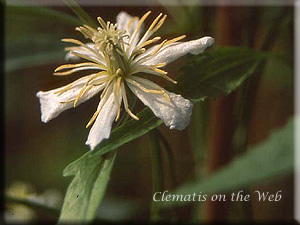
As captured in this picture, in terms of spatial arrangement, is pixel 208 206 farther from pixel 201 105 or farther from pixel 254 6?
pixel 254 6

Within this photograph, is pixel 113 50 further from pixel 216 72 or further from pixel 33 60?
pixel 33 60

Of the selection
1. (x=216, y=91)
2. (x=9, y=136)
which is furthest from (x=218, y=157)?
(x=9, y=136)

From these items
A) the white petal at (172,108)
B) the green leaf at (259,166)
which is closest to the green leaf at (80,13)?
the white petal at (172,108)

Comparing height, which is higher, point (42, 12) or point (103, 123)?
point (42, 12)

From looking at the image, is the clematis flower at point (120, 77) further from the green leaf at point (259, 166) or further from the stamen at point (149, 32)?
the green leaf at point (259, 166)

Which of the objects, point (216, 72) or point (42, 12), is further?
point (42, 12)

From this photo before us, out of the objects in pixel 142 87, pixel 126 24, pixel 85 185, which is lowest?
pixel 85 185

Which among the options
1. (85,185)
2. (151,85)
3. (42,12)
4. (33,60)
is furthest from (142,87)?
(33,60)
